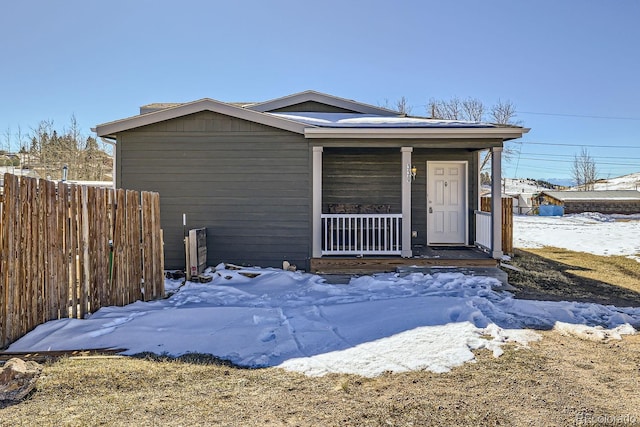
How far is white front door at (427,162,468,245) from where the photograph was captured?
30.5 feet

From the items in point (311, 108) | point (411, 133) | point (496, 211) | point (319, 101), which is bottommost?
point (496, 211)

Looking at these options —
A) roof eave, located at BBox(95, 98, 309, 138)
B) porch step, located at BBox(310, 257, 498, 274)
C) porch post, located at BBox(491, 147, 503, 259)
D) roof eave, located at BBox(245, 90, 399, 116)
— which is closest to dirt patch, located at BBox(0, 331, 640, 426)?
porch step, located at BBox(310, 257, 498, 274)

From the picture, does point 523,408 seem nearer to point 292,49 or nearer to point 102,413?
point 102,413

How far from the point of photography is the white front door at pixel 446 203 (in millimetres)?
9305

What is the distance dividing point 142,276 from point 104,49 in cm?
1411

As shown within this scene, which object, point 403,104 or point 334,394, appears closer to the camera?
point 334,394

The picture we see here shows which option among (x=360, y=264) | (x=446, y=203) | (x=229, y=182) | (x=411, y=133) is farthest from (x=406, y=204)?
(x=229, y=182)

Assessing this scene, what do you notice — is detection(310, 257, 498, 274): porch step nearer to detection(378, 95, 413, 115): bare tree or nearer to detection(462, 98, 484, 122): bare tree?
detection(378, 95, 413, 115): bare tree

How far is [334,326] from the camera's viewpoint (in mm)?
4500

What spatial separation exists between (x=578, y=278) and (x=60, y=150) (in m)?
34.2

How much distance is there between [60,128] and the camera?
29.8 meters

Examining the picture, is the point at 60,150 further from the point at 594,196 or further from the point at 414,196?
the point at 594,196

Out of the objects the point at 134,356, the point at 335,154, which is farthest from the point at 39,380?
the point at 335,154

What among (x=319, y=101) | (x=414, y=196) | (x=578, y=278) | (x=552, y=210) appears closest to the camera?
(x=578, y=278)
